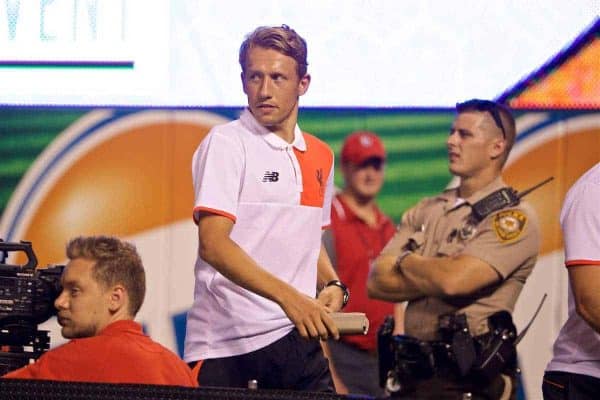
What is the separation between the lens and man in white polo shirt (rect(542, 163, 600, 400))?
3.00m

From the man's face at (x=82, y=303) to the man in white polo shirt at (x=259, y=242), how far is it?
15.2 inches

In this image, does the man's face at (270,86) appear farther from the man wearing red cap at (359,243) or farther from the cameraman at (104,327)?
the man wearing red cap at (359,243)

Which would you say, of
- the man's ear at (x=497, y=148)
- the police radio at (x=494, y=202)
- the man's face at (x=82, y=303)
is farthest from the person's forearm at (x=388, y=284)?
the man's face at (x=82, y=303)

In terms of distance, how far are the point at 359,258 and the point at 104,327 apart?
2.10 m

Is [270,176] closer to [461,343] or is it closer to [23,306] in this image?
[23,306]

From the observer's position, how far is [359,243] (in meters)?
4.88

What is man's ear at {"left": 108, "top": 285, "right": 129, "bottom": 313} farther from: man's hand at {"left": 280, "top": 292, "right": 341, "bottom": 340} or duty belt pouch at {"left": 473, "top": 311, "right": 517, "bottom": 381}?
duty belt pouch at {"left": 473, "top": 311, "right": 517, "bottom": 381}

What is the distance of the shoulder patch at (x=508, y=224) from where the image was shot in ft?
13.6

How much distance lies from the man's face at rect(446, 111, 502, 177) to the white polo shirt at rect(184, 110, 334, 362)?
99cm

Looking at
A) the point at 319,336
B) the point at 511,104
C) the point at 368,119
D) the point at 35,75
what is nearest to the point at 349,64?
the point at 368,119

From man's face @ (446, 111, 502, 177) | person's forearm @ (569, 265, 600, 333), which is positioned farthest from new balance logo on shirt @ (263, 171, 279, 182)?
man's face @ (446, 111, 502, 177)

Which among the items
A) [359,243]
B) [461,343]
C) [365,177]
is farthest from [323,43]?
[461,343]

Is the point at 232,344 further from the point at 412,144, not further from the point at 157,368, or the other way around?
the point at 412,144

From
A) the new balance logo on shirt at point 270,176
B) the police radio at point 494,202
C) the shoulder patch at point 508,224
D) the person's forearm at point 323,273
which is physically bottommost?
the person's forearm at point 323,273
